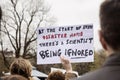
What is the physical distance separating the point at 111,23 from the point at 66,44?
5.45 meters

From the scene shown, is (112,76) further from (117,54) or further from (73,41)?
(73,41)

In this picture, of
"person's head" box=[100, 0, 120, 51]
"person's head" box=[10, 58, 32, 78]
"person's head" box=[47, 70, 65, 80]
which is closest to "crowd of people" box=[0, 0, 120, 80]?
"person's head" box=[100, 0, 120, 51]

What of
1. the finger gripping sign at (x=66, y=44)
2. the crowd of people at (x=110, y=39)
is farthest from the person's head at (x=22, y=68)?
the finger gripping sign at (x=66, y=44)

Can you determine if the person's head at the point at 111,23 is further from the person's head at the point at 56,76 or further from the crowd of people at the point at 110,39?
the person's head at the point at 56,76

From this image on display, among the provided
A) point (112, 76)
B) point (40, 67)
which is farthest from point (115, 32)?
point (40, 67)

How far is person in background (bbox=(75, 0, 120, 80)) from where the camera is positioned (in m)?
2.46

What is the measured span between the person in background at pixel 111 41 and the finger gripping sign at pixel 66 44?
5024mm

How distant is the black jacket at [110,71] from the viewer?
245 cm

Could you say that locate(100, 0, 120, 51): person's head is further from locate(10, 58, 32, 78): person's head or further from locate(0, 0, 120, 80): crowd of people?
locate(10, 58, 32, 78): person's head

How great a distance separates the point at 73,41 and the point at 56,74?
6.45 ft

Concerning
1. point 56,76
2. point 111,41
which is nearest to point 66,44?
point 56,76

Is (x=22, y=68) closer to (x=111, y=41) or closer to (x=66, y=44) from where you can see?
(x=111, y=41)

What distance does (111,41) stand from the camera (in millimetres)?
2498

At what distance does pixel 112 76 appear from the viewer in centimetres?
245
